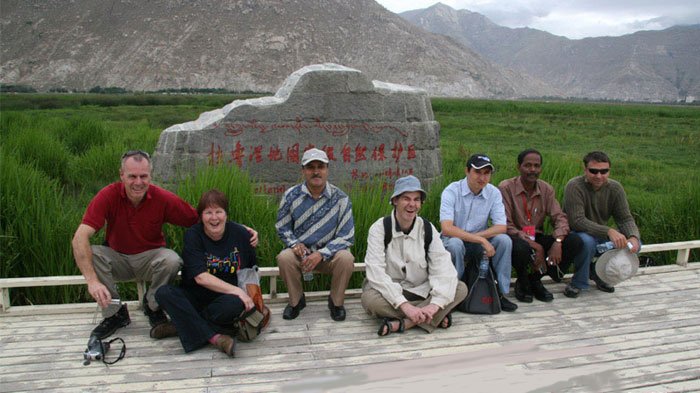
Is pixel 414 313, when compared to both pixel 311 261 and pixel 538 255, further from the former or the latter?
pixel 538 255

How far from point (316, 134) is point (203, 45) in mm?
70276

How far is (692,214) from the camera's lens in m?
5.83

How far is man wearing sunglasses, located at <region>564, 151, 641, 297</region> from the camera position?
4.05 metres

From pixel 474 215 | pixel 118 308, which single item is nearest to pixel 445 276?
pixel 474 215

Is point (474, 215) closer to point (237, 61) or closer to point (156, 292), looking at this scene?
point (156, 292)

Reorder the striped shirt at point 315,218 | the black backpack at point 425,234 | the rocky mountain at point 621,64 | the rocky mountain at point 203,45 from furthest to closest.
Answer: the rocky mountain at point 621,64
the rocky mountain at point 203,45
the striped shirt at point 315,218
the black backpack at point 425,234

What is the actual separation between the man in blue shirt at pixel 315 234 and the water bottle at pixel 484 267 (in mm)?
884

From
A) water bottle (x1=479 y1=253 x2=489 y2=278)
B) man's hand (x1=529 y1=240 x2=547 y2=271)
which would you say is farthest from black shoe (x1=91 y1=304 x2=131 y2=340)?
man's hand (x1=529 y1=240 x2=547 y2=271)

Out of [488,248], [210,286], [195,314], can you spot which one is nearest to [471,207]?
[488,248]

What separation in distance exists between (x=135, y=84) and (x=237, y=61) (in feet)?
41.3

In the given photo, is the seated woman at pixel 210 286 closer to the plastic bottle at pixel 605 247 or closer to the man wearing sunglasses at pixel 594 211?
the man wearing sunglasses at pixel 594 211

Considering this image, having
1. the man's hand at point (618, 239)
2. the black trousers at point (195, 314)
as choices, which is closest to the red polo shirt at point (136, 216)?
the black trousers at point (195, 314)

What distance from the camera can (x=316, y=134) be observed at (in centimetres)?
648

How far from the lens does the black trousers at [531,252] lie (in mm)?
3957
